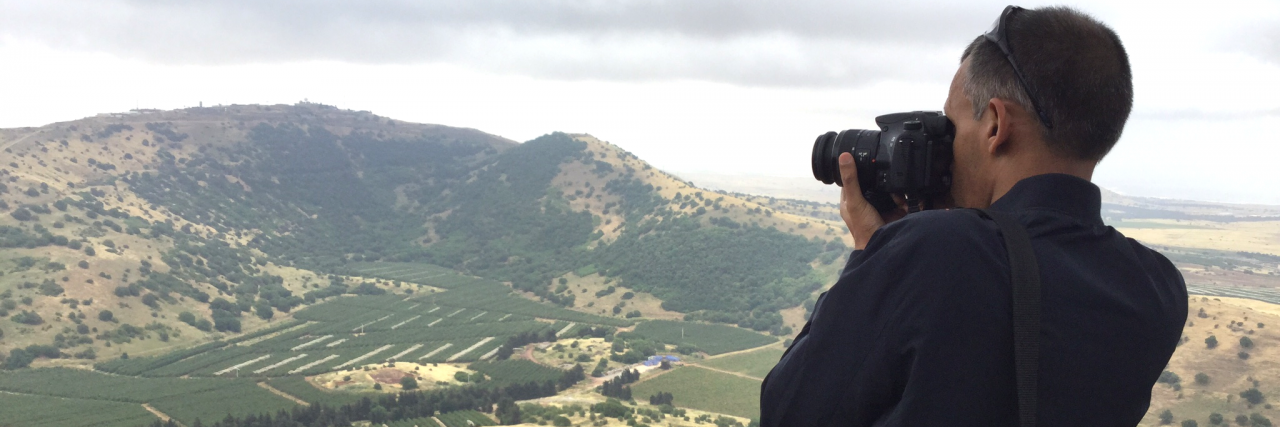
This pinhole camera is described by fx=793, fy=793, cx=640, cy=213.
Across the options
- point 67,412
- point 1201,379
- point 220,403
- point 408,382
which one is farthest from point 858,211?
point 67,412

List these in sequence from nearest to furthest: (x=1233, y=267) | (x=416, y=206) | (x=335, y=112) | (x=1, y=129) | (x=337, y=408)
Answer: (x=337, y=408), (x=1233, y=267), (x=1, y=129), (x=416, y=206), (x=335, y=112)

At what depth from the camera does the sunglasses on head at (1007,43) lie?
4.11ft

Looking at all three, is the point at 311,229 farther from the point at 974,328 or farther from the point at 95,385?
the point at 974,328

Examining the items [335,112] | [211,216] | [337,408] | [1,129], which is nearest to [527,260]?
[211,216]

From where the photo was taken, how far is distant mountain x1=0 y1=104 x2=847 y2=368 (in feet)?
133

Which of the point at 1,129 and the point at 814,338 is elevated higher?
the point at 1,129

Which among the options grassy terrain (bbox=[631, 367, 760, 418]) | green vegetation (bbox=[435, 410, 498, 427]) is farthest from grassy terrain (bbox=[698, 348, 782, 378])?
green vegetation (bbox=[435, 410, 498, 427])

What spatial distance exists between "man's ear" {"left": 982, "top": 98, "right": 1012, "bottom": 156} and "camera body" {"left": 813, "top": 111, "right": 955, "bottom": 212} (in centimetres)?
10

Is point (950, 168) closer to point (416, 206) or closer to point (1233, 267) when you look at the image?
point (1233, 267)

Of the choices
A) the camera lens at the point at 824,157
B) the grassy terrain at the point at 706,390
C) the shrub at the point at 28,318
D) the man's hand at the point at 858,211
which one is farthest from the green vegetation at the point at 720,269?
the man's hand at the point at 858,211

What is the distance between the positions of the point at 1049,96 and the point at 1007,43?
109mm

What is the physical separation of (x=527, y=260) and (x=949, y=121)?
5913 centimetres

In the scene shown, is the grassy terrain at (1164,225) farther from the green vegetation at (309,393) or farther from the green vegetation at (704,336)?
the green vegetation at (309,393)

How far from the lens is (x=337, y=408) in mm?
27828
